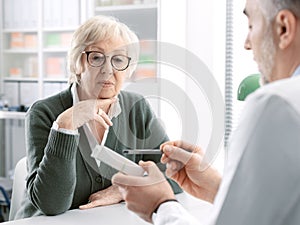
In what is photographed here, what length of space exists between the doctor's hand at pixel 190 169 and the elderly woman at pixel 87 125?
81mm

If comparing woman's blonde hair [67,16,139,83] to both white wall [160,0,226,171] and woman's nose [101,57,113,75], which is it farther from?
white wall [160,0,226,171]

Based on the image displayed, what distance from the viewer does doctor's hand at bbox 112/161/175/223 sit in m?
0.95

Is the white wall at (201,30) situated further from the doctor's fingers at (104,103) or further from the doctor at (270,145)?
the doctor at (270,145)

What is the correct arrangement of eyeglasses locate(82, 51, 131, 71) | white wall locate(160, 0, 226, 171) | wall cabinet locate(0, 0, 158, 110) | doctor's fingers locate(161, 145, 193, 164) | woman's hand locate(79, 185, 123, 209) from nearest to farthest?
doctor's fingers locate(161, 145, 193, 164) → eyeglasses locate(82, 51, 131, 71) → woman's hand locate(79, 185, 123, 209) → white wall locate(160, 0, 226, 171) → wall cabinet locate(0, 0, 158, 110)

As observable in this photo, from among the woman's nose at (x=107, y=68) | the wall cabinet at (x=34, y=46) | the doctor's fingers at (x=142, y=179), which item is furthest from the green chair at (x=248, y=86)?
the wall cabinet at (x=34, y=46)

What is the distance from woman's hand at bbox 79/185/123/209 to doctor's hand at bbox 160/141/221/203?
0.35m

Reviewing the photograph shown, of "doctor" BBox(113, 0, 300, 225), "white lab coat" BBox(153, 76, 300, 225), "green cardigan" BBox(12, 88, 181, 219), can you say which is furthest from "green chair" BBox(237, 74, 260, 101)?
"white lab coat" BBox(153, 76, 300, 225)

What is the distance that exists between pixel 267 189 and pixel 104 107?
816 millimetres

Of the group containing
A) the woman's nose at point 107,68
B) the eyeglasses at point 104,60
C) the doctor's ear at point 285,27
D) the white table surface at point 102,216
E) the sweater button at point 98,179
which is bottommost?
the white table surface at point 102,216

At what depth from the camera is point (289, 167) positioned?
654 millimetres

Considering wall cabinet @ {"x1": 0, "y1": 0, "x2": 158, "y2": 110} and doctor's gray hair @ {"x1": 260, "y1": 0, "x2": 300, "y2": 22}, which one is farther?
wall cabinet @ {"x1": 0, "y1": 0, "x2": 158, "y2": 110}

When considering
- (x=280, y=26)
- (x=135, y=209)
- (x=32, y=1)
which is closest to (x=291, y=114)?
(x=280, y=26)

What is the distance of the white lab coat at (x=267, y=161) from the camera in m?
0.65

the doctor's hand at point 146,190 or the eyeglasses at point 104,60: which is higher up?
the eyeglasses at point 104,60
